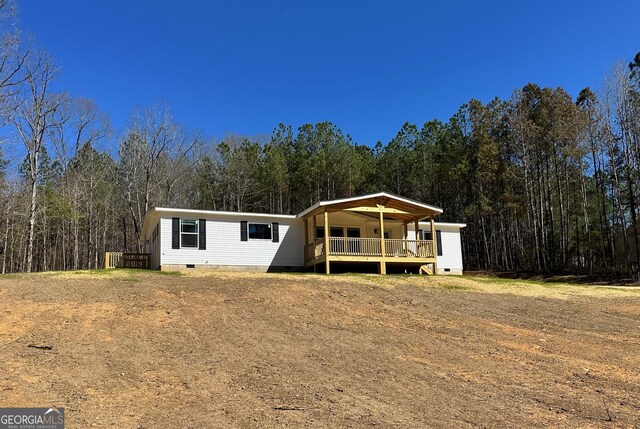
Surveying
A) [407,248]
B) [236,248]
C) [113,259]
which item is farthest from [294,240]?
[113,259]

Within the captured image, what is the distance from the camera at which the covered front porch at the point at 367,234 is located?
21047 mm

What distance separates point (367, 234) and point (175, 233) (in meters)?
9.36

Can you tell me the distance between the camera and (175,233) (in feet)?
66.4

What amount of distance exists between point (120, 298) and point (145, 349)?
461 centimetres

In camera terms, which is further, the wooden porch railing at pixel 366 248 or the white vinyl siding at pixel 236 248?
the wooden porch railing at pixel 366 248

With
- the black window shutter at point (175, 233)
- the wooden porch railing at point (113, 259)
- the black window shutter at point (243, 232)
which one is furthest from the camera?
the wooden porch railing at point (113, 259)

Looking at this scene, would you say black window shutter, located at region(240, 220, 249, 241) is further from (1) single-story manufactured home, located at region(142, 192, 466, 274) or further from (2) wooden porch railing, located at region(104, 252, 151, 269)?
(2) wooden porch railing, located at region(104, 252, 151, 269)

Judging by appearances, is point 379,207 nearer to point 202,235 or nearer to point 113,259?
point 202,235

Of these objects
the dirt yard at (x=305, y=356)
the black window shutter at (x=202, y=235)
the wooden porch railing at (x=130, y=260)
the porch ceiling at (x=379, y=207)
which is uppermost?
the porch ceiling at (x=379, y=207)

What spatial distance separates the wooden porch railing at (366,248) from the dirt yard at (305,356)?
4934 millimetres

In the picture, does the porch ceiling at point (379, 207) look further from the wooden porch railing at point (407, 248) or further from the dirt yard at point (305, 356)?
the dirt yard at point (305, 356)

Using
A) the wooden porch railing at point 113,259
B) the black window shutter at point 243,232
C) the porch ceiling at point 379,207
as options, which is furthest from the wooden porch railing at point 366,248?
the wooden porch railing at point 113,259

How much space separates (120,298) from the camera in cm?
1284

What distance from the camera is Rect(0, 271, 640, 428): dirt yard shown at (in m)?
6.07
